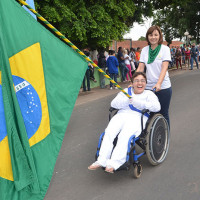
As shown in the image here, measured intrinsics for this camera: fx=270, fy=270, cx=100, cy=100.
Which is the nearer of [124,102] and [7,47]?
[7,47]

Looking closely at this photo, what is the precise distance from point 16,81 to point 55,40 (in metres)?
0.47

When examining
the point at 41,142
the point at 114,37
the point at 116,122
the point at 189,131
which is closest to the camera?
the point at 41,142

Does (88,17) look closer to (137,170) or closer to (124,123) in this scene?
(124,123)

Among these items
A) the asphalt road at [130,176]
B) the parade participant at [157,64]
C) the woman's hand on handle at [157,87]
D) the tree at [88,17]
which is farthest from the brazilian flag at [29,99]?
the tree at [88,17]

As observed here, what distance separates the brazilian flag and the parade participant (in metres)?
1.88

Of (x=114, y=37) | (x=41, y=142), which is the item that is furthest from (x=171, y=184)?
(x=114, y=37)

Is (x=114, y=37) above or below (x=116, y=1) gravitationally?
below

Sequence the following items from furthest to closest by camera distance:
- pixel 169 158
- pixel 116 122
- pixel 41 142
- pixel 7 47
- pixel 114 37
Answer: pixel 114 37 < pixel 169 158 < pixel 116 122 < pixel 41 142 < pixel 7 47

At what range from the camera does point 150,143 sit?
3441 millimetres

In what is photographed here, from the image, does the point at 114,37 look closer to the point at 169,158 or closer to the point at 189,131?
the point at 189,131

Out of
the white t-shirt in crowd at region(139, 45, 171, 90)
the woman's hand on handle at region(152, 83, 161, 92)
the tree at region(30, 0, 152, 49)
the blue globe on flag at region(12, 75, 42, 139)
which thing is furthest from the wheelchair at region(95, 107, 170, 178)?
the tree at region(30, 0, 152, 49)

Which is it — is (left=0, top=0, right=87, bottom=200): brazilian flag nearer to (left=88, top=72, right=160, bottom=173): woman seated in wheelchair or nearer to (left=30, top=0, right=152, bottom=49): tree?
(left=88, top=72, right=160, bottom=173): woman seated in wheelchair

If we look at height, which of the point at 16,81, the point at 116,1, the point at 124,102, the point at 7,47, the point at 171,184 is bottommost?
the point at 171,184

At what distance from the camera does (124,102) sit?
366 cm
